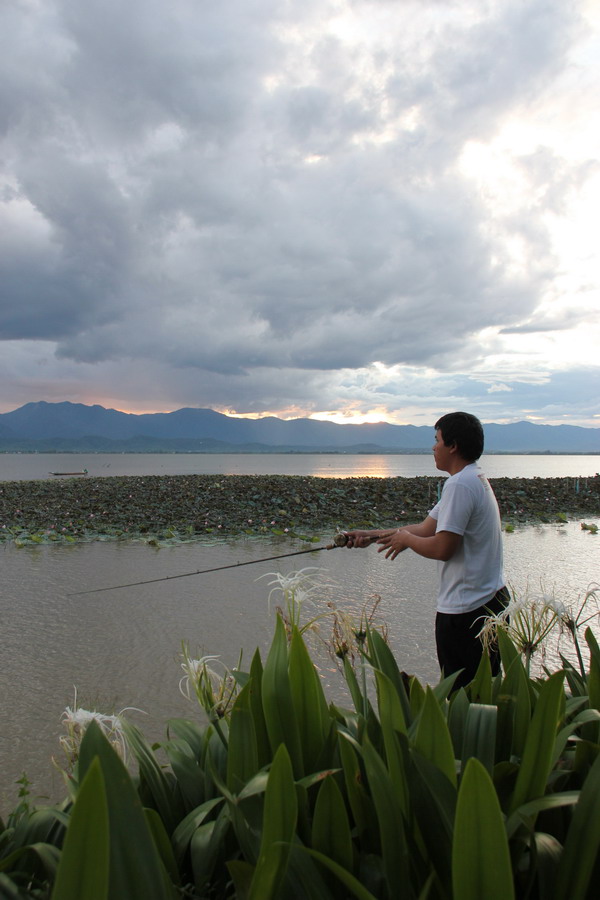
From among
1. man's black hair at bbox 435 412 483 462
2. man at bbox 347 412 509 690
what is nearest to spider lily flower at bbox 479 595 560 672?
man at bbox 347 412 509 690

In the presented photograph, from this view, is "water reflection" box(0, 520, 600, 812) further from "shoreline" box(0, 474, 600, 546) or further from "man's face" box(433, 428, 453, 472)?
"shoreline" box(0, 474, 600, 546)

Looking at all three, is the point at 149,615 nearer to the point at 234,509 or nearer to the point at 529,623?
the point at 529,623

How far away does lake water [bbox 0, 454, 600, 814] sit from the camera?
4.25 m

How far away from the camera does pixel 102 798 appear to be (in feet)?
3.20

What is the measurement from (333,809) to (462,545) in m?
2.07

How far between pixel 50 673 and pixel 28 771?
5.36ft

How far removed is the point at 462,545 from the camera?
3232 millimetres

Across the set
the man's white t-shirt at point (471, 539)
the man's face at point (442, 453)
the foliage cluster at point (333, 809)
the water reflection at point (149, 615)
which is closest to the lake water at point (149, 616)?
the water reflection at point (149, 615)

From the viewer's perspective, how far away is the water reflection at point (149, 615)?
4293mm

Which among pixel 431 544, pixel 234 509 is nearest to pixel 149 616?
pixel 431 544

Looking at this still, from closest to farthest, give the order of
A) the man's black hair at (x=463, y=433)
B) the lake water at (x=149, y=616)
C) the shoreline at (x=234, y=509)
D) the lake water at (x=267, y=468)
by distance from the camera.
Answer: the man's black hair at (x=463, y=433), the lake water at (x=149, y=616), the shoreline at (x=234, y=509), the lake water at (x=267, y=468)

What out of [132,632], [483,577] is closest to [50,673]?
[132,632]

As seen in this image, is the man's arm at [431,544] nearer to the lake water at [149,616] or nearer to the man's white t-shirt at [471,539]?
the man's white t-shirt at [471,539]

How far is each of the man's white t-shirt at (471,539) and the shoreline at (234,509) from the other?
900 centimetres
